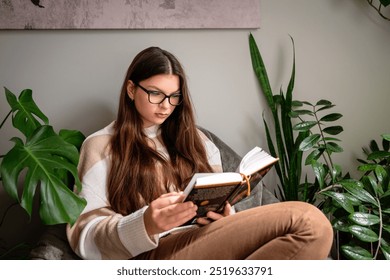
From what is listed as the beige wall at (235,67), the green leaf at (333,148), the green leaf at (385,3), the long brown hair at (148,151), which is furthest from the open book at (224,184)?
the green leaf at (385,3)

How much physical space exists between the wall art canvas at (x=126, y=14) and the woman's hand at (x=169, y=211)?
1.06 metres

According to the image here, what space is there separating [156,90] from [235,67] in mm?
675

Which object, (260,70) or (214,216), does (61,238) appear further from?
(260,70)

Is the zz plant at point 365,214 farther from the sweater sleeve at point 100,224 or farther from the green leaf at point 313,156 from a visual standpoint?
the sweater sleeve at point 100,224

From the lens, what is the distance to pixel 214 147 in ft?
6.35

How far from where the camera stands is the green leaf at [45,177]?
53.2 inches

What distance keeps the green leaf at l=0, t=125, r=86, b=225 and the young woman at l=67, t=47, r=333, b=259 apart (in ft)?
0.56

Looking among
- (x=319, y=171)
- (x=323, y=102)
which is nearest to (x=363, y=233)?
(x=319, y=171)

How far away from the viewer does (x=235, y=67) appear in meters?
2.24

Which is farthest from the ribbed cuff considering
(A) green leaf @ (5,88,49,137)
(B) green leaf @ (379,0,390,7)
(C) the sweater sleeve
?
(B) green leaf @ (379,0,390,7)

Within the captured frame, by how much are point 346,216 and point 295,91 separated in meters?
0.69

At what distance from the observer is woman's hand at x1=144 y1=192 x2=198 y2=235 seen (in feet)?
4.22

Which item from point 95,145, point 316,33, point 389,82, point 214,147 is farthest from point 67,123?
point 389,82
